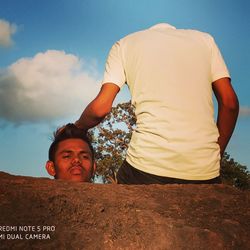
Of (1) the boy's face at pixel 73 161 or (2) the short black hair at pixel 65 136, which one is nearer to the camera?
(1) the boy's face at pixel 73 161

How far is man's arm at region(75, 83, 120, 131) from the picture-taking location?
9.20 feet

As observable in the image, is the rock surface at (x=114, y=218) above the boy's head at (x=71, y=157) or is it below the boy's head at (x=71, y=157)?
below

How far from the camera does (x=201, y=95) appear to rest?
265 centimetres

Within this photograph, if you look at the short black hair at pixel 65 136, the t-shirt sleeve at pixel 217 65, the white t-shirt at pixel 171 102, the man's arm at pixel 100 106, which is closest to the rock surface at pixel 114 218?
the white t-shirt at pixel 171 102

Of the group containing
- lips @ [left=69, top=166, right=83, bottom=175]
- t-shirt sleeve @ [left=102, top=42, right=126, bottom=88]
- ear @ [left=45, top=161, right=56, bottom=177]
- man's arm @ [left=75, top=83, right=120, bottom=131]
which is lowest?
lips @ [left=69, top=166, right=83, bottom=175]

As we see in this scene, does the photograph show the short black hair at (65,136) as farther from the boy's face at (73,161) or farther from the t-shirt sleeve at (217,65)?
the t-shirt sleeve at (217,65)

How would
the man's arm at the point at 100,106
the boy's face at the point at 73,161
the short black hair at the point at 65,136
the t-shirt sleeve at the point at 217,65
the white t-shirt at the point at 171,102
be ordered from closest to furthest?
the white t-shirt at the point at 171,102 < the man's arm at the point at 100,106 < the t-shirt sleeve at the point at 217,65 < the boy's face at the point at 73,161 < the short black hair at the point at 65,136

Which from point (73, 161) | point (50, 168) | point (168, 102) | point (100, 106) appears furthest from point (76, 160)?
point (168, 102)

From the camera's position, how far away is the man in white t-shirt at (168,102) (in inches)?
99.3

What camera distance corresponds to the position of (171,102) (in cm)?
257

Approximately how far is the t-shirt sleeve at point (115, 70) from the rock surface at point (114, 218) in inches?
39.1

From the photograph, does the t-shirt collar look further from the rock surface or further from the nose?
the nose

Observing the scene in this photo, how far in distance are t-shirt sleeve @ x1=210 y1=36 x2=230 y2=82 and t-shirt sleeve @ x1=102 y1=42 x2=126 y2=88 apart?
30.7 inches

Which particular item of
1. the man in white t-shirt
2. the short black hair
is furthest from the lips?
the man in white t-shirt
